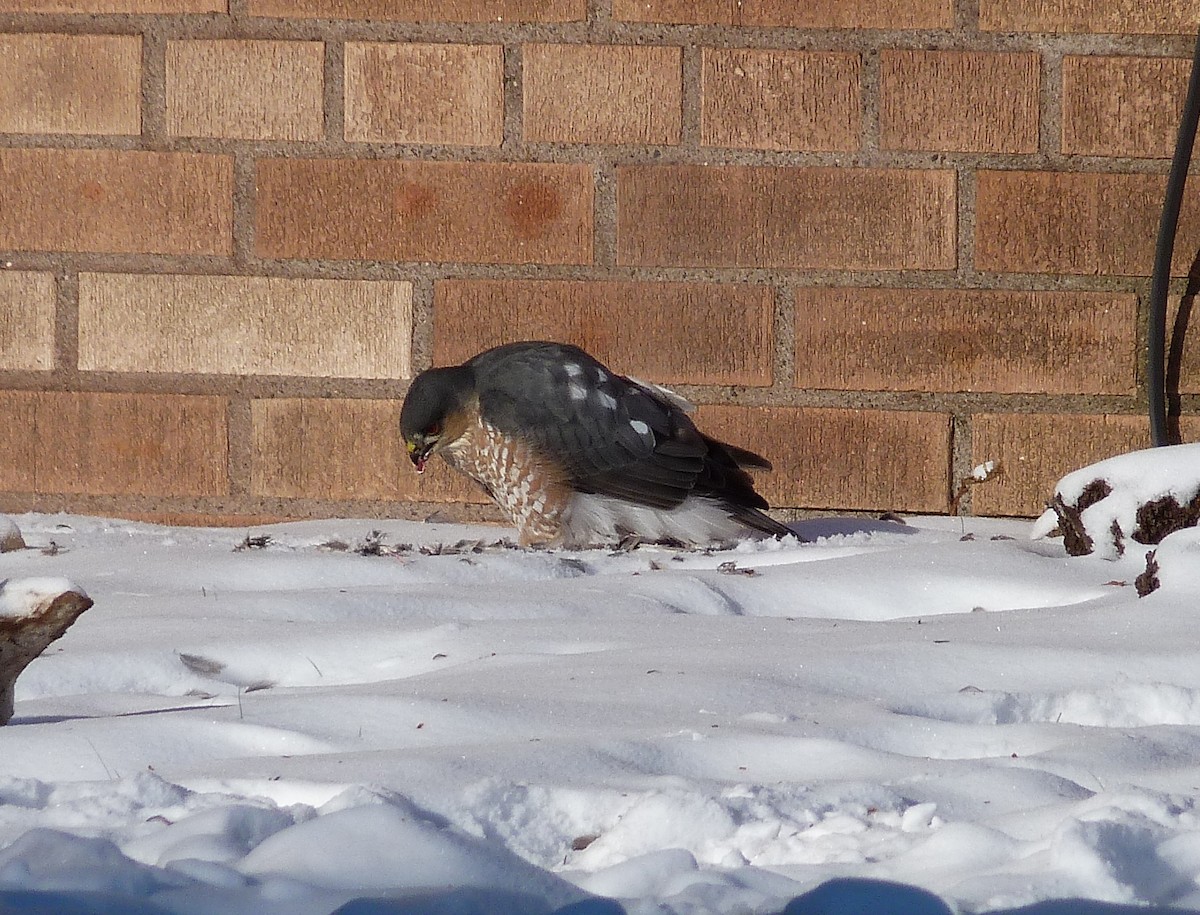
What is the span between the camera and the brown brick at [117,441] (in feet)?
8.50

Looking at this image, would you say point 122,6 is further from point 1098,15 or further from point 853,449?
point 1098,15

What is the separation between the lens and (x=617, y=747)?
979 mm

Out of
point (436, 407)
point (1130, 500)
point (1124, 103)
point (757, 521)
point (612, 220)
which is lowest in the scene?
point (757, 521)

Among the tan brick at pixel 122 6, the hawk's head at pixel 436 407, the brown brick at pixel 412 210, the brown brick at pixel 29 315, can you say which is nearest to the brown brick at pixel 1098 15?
the brown brick at pixel 412 210


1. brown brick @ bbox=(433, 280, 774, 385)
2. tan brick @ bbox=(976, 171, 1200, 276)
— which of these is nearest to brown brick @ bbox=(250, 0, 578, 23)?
brown brick @ bbox=(433, 280, 774, 385)

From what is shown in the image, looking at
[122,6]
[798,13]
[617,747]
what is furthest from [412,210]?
[617,747]

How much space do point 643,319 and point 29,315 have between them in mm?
1212

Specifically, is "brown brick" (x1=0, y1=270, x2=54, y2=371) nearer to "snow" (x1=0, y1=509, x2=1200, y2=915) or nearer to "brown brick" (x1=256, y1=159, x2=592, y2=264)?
"brown brick" (x1=256, y1=159, x2=592, y2=264)

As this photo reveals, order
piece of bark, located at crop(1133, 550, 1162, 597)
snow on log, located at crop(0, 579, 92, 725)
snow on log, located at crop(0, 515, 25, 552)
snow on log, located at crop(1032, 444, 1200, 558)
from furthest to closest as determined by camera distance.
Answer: snow on log, located at crop(0, 515, 25, 552) → snow on log, located at crop(1032, 444, 1200, 558) → piece of bark, located at crop(1133, 550, 1162, 597) → snow on log, located at crop(0, 579, 92, 725)

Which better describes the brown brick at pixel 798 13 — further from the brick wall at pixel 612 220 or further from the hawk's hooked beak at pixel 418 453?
the hawk's hooked beak at pixel 418 453

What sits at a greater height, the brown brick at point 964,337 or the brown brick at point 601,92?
the brown brick at point 601,92

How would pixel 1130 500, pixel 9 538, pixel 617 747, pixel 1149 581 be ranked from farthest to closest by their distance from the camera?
pixel 9 538 < pixel 1130 500 < pixel 1149 581 < pixel 617 747

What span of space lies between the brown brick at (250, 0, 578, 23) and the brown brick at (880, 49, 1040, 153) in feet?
2.05

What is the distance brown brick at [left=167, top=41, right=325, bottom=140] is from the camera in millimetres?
2557
